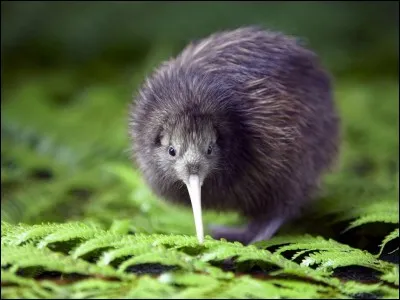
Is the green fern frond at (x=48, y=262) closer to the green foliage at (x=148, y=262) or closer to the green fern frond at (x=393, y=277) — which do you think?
the green foliage at (x=148, y=262)

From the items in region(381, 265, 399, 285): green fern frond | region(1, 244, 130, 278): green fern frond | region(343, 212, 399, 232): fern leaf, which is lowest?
region(381, 265, 399, 285): green fern frond

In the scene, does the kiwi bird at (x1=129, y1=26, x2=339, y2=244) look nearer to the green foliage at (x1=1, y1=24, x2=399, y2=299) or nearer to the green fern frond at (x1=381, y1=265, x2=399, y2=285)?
the green foliage at (x1=1, y1=24, x2=399, y2=299)

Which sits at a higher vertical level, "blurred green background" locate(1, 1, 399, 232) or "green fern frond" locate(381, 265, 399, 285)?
"blurred green background" locate(1, 1, 399, 232)

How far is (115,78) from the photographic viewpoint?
167 inches

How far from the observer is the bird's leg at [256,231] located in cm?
218

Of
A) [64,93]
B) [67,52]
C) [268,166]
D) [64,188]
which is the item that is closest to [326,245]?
[268,166]

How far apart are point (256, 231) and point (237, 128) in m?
0.44

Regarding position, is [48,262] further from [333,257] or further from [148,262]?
[333,257]

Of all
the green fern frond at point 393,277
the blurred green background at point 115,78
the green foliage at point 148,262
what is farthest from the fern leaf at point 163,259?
the blurred green background at point 115,78

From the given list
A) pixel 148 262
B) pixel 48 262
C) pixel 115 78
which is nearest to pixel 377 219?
pixel 148 262

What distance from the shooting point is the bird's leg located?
2180 mm

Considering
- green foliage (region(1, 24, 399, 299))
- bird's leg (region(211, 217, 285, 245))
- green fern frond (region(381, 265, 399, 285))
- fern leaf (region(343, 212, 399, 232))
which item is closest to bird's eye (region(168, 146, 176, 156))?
green foliage (region(1, 24, 399, 299))

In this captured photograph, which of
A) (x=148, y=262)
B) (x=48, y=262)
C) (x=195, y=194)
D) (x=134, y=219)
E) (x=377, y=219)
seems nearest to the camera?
(x=48, y=262)

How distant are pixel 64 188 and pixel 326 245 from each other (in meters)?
1.27
